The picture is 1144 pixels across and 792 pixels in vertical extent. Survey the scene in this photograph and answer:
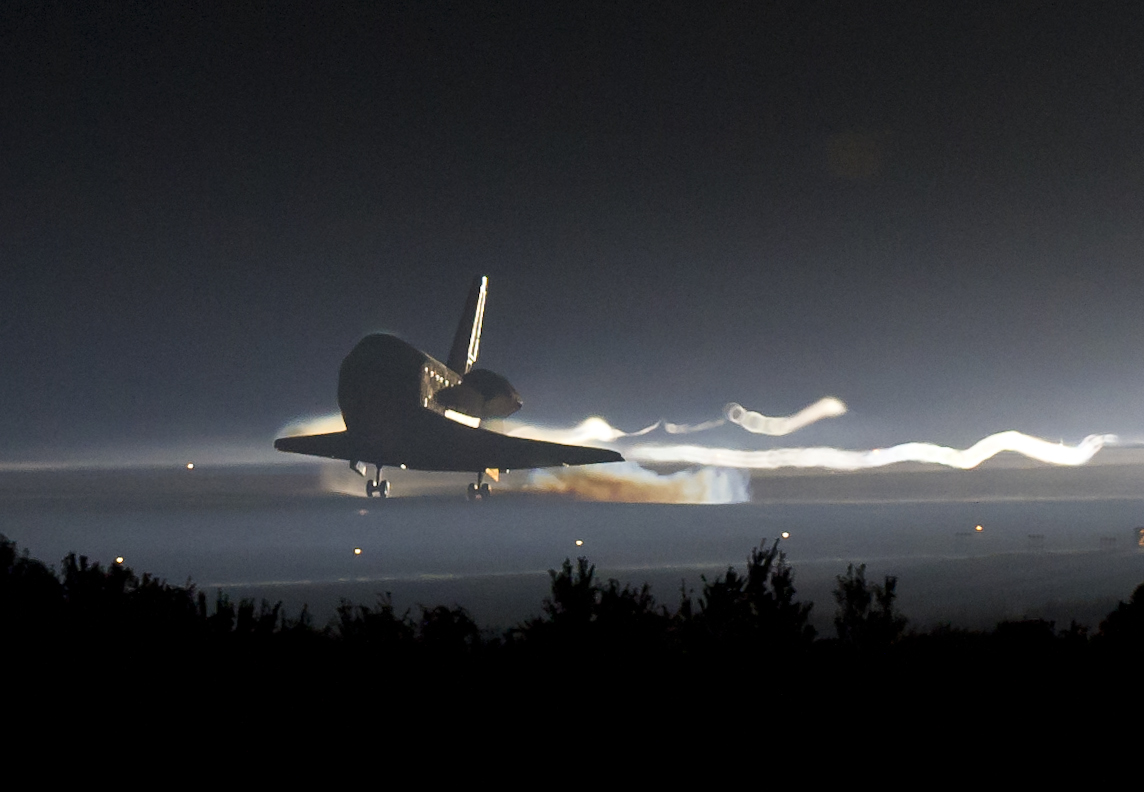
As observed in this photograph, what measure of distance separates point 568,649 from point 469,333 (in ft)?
386

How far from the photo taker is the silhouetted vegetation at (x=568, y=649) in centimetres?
2002

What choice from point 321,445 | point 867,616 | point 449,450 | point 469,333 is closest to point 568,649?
point 867,616

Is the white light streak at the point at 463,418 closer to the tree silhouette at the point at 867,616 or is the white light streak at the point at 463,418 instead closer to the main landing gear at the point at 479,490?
the main landing gear at the point at 479,490

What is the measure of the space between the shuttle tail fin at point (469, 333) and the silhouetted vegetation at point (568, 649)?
10976 centimetres

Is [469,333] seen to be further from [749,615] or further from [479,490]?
[749,615]

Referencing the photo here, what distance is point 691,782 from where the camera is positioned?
16859 millimetres

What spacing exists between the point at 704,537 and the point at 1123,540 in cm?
7564

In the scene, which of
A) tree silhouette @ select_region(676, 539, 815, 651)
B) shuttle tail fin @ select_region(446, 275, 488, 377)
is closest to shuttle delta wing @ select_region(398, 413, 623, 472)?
shuttle tail fin @ select_region(446, 275, 488, 377)

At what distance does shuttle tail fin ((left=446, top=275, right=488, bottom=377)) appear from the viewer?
449ft

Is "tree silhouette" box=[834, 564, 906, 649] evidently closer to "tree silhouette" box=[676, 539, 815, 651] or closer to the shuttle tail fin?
"tree silhouette" box=[676, 539, 815, 651]

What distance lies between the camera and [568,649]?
2127cm

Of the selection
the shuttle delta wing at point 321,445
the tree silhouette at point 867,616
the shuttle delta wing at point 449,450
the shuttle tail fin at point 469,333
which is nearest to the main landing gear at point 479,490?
the shuttle delta wing at point 449,450

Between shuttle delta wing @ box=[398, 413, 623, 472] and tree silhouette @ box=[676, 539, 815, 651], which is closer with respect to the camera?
tree silhouette @ box=[676, 539, 815, 651]

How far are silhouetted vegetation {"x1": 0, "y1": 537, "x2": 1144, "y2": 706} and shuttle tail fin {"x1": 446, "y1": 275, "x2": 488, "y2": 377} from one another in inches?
4321
